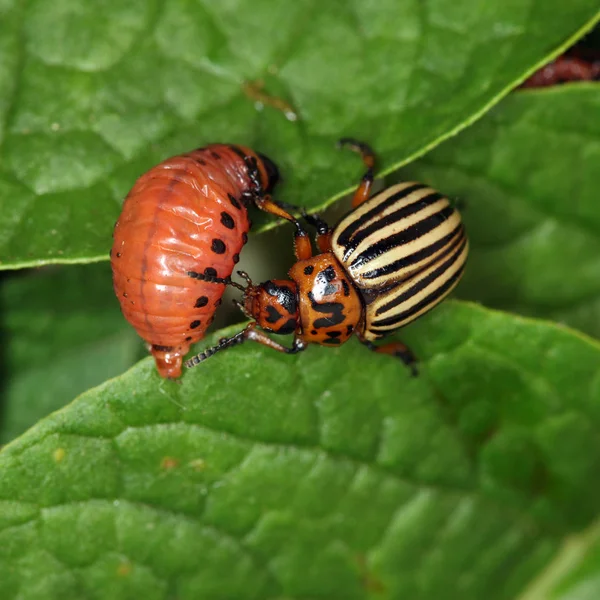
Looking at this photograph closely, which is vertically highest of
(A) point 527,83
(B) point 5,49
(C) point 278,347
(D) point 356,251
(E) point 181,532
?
(A) point 527,83

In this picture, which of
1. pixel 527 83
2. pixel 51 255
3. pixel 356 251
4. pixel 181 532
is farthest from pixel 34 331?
pixel 527 83

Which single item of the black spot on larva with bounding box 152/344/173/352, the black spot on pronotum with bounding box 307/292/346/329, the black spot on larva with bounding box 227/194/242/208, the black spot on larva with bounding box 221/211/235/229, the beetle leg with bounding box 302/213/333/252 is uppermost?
the black spot on larva with bounding box 227/194/242/208

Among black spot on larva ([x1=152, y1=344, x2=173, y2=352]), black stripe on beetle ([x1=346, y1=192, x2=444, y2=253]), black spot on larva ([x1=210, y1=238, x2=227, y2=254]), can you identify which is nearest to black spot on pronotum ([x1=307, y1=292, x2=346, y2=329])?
black stripe on beetle ([x1=346, y1=192, x2=444, y2=253])

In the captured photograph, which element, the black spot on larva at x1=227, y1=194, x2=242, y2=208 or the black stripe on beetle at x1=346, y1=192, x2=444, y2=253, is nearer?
the black spot on larva at x1=227, y1=194, x2=242, y2=208

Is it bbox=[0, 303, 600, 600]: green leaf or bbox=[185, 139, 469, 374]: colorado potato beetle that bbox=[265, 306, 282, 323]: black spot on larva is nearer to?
bbox=[185, 139, 469, 374]: colorado potato beetle

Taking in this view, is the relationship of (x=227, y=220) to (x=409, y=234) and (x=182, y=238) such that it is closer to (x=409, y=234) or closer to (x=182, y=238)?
(x=182, y=238)

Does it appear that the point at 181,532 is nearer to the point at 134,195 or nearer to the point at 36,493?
the point at 36,493
